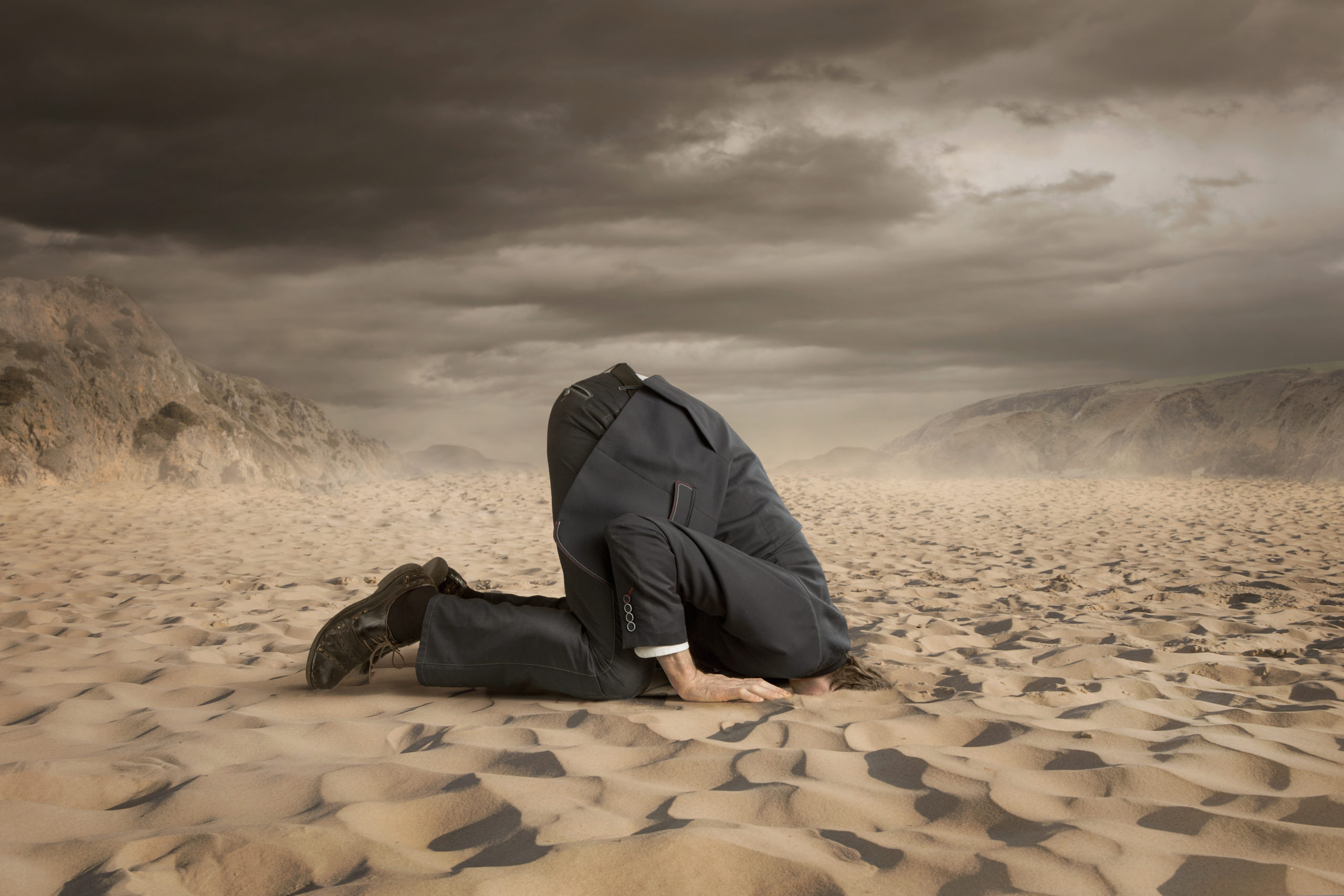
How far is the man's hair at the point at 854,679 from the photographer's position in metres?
2.62

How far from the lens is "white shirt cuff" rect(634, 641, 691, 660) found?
232cm

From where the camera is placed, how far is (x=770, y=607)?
2365 mm

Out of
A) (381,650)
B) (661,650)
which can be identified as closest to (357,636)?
(381,650)

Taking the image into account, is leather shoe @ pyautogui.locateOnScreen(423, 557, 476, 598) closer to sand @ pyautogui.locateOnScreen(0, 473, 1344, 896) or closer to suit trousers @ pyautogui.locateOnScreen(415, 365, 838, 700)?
suit trousers @ pyautogui.locateOnScreen(415, 365, 838, 700)

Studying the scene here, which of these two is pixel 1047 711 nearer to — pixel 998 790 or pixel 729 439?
pixel 998 790

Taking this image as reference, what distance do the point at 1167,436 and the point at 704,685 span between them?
72.5 feet

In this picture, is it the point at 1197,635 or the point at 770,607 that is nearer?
the point at 770,607

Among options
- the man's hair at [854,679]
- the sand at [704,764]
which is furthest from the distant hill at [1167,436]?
the man's hair at [854,679]

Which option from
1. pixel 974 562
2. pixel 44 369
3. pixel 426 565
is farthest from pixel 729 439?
pixel 44 369

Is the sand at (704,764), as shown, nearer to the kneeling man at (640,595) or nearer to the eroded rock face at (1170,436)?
the kneeling man at (640,595)

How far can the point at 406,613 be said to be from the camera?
2529 mm

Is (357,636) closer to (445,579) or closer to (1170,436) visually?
(445,579)

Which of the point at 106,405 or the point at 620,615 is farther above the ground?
the point at 106,405

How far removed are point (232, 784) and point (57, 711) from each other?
40.6 inches
